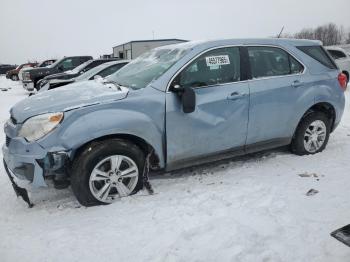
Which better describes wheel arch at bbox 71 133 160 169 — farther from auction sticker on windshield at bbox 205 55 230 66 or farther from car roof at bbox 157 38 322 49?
car roof at bbox 157 38 322 49

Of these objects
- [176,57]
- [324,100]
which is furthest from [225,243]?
[324,100]

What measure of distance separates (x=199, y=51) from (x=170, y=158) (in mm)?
1336

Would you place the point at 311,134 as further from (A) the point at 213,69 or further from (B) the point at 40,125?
(B) the point at 40,125

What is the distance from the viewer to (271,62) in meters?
4.60

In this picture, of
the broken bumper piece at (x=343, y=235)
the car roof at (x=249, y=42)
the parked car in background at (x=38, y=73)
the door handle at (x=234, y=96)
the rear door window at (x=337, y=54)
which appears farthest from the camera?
the parked car in background at (x=38, y=73)

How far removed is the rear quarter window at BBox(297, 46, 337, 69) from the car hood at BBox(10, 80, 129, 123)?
2760mm

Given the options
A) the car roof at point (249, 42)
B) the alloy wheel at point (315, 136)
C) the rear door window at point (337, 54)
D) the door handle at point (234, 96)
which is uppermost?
the rear door window at point (337, 54)

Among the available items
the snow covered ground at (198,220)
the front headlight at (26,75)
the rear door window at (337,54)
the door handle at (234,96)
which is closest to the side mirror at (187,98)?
the door handle at (234,96)

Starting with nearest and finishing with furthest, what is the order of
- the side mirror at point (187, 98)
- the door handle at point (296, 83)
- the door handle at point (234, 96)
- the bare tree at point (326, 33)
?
the side mirror at point (187, 98) < the door handle at point (234, 96) < the door handle at point (296, 83) < the bare tree at point (326, 33)

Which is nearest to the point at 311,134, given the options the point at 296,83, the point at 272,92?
the point at 296,83

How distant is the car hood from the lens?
3.49 m

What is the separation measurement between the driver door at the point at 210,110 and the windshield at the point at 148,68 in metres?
0.26

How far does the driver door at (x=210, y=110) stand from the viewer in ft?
12.7

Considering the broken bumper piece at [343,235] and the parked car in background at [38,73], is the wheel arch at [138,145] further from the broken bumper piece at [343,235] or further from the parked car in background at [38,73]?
the parked car in background at [38,73]
